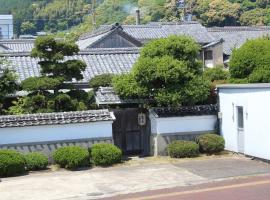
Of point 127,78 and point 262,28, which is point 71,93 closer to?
point 127,78

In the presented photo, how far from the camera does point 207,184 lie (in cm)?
1460

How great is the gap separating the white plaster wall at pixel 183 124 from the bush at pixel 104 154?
2.36m

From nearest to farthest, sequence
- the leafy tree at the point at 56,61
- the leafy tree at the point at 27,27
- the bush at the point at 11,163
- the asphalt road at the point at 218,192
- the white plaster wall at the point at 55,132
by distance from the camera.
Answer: the asphalt road at the point at 218,192
the bush at the point at 11,163
the white plaster wall at the point at 55,132
the leafy tree at the point at 56,61
the leafy tree at the point at 27,27

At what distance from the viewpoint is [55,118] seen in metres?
18.3

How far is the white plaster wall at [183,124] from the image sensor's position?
1970 centimetres

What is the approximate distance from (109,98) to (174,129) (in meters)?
2.94

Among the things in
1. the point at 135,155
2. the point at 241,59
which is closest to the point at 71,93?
the point at 135,155

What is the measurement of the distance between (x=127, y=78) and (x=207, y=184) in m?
6.77

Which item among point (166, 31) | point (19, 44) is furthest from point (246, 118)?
point (19, 44)

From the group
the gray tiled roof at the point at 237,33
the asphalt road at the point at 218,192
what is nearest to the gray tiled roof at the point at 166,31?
the gray tiled roof at the point at 237,33

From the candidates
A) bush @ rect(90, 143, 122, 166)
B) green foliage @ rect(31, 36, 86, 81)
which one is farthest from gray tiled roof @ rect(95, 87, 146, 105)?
bush @ rect(90, 143, 122, 166)

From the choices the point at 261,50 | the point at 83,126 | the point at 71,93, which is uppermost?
the point at 261,50

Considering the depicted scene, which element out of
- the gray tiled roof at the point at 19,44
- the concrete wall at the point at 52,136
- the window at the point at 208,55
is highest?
the gray tiled roof at the point at 19,44

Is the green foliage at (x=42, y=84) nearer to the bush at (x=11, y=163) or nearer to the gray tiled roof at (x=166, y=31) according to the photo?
the bush at (x=11, y=163)
